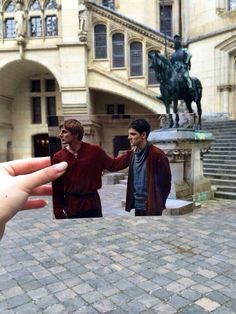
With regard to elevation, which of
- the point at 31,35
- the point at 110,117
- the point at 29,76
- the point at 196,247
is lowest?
the point at 196,247

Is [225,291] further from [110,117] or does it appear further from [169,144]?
[110,117]

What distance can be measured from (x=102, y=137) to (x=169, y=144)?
32.0 inches

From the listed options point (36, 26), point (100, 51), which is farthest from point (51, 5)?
point (100, 51)

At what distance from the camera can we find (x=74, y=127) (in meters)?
1.59

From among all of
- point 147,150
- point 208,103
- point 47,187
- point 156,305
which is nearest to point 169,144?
point 147,150

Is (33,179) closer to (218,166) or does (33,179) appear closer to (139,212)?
(139,212)

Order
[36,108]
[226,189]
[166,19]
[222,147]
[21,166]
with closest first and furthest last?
[21,166], [226,189], [222,147], [36,108], [166,19]

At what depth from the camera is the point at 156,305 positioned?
338 centimetres

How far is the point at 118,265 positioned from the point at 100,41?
1577 centimetres

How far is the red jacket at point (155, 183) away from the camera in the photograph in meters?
1.82

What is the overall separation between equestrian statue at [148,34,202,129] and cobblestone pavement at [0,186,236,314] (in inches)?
84.0

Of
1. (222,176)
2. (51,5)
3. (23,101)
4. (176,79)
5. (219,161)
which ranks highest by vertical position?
(51,5)

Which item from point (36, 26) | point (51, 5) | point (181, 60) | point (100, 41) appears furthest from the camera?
point (36, 26)

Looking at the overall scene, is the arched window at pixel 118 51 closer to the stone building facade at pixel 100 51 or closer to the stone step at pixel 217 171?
the stone building facade at pixel 100 51
